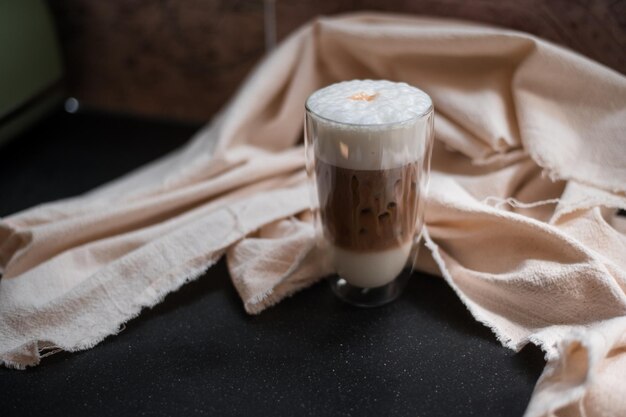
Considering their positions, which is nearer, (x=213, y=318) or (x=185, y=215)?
(x=213, y=318)

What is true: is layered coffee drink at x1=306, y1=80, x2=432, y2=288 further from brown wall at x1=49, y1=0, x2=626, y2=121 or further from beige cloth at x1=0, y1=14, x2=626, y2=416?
brown wall at x1=49, y1=0, x2=626, y2=121

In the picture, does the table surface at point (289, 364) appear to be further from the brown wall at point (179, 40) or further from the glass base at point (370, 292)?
the brown wall at point (179, 40)

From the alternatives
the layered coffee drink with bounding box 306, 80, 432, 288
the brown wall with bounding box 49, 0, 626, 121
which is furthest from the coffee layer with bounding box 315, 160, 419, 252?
the brown wall with bounding box 49, 0, 626, 121

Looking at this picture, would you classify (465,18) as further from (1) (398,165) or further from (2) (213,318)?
(2) (213,318)

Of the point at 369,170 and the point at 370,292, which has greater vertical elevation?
the point at 369,170

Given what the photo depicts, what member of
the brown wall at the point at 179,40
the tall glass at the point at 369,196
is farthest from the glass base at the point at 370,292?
the brown wall at the point at 179,40

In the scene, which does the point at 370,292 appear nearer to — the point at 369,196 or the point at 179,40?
the point at 369,196

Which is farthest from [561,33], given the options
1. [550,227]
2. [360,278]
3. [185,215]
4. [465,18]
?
[185,215]

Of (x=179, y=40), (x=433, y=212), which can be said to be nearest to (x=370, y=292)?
(x=433, y=212)
